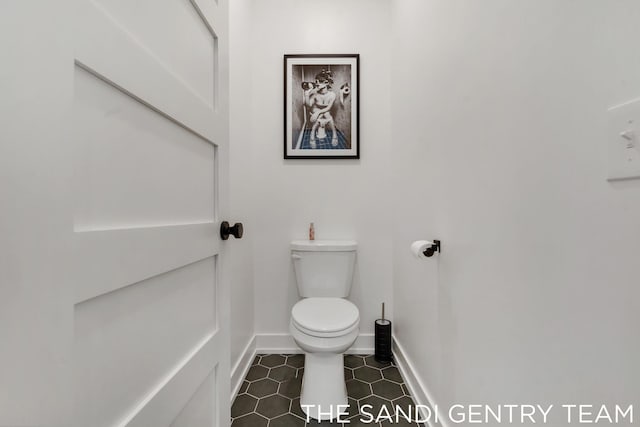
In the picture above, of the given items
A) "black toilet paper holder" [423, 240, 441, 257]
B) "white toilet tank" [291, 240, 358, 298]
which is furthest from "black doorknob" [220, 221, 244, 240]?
"white toilet tank" [291, 240, 358, 298]

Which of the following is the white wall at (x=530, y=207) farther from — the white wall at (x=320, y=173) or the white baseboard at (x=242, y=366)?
the white baseboard at (x=242, y=366)

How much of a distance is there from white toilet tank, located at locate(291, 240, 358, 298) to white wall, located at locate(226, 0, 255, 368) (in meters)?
0.33

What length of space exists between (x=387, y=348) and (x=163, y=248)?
61.2 inches

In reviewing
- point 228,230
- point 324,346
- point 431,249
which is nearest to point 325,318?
point 324,346

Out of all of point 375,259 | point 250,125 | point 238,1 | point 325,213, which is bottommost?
point 375,259

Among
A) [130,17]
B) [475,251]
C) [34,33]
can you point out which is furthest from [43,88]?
[475,251]

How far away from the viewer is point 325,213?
1848 mm

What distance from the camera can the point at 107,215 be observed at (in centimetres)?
43

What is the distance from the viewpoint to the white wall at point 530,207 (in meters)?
0.46

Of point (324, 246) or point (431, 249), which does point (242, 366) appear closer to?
point (324, 246)

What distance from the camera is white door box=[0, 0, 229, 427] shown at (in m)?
0.30

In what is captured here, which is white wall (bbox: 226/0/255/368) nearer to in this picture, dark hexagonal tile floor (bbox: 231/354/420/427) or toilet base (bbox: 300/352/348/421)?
dark hexagonal tile floor (bbox: 231/354/420/427)

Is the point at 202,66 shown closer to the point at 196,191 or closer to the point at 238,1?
the point at 196,191

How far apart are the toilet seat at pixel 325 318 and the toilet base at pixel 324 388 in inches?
6.0
